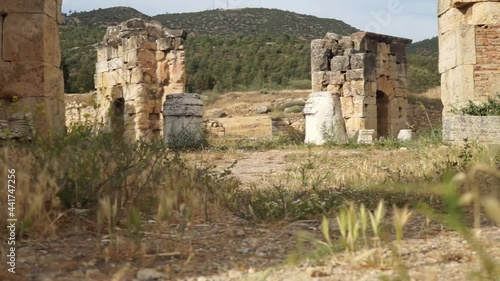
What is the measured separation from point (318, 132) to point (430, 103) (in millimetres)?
12418

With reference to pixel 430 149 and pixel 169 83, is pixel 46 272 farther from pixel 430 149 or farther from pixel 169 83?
pixel 169 83

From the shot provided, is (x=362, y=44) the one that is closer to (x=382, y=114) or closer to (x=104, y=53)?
(x=382, y=114)

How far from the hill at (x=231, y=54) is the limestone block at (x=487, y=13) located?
72.2 ft

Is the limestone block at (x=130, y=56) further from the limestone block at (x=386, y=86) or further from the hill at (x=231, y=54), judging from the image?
the hill at (x=231, y=54)

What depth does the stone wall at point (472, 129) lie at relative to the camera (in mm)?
8781

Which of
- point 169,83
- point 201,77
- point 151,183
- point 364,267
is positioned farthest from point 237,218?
point 201,77

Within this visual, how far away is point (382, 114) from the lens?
21109mm

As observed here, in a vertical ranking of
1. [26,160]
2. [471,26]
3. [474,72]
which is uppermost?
[471,26]

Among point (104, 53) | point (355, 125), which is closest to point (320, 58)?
point (355, 125)

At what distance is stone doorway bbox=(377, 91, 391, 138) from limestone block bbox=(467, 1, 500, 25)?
11.0m

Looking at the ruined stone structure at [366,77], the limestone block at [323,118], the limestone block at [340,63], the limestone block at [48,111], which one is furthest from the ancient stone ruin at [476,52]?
the limestone block at [340,63]

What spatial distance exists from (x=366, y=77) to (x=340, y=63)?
1.02 metres

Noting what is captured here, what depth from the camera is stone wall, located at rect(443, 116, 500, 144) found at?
878cm

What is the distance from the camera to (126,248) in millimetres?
3090
